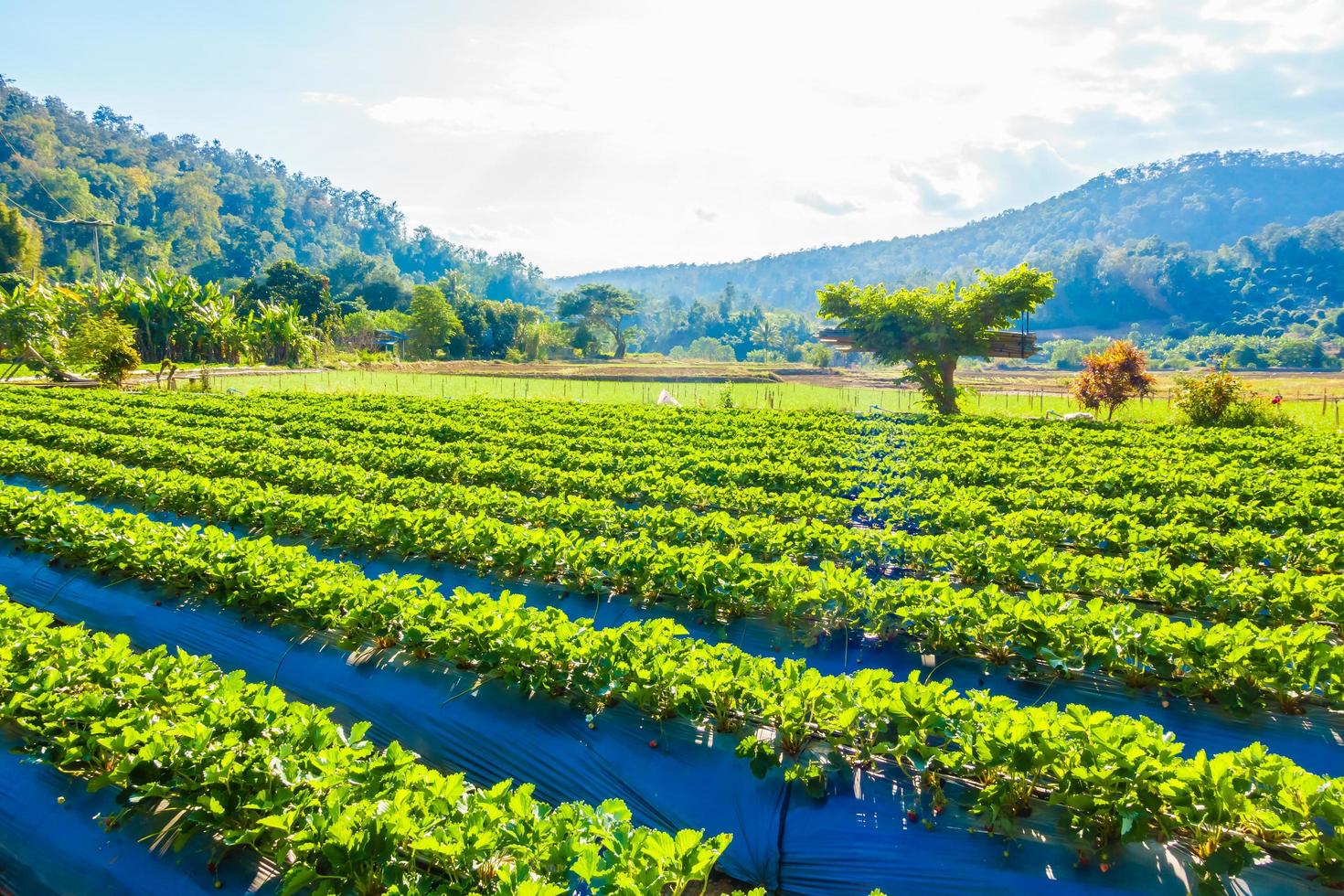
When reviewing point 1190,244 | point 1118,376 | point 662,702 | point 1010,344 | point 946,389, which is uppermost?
point 1190,244

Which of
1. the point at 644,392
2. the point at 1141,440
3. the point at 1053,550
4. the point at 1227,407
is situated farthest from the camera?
the point at 644,392

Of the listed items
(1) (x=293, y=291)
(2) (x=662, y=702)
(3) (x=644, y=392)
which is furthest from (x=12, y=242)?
(2) (x=662, y=702)

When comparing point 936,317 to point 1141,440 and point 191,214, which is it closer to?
point 1141,440

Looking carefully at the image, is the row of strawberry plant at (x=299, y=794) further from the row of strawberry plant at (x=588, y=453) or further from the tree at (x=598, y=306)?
the tree at (x=598, y=306)

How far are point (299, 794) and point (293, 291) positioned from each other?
6847 centimetres

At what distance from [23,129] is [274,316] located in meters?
96.8

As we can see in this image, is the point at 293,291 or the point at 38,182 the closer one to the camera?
the point at 293,291

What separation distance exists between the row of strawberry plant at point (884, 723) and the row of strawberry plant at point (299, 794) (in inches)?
37.9

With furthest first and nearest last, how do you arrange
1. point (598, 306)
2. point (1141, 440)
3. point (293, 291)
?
1. point (598, 306)
2. point (293, 291)
3. point (1141, 440)

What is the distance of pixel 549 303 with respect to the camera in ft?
570

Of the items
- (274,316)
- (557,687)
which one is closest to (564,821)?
(557,687)

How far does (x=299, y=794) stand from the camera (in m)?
3.39

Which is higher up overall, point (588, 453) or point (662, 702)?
point (588, 453)

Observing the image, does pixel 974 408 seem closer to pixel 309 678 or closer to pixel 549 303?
pixel 309 678
